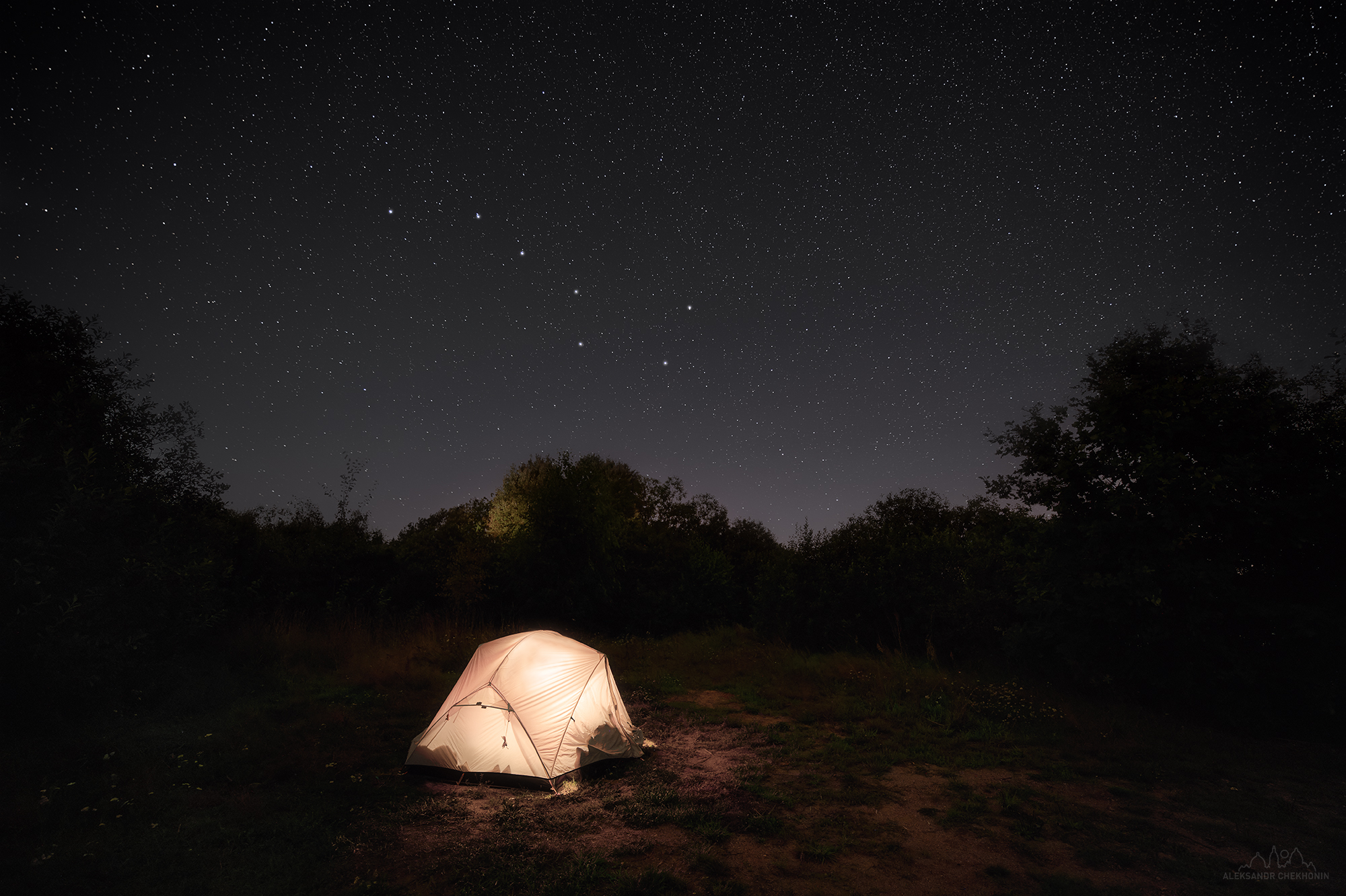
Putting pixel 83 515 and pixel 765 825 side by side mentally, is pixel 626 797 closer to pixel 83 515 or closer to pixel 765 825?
pixel 765 825

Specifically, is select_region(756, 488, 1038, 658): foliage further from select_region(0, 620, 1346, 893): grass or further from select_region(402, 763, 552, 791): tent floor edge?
select_region(402, 763, 552, 791): tent floor edge

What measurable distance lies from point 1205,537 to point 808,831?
25.5 feet

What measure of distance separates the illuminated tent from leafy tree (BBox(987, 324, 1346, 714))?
7.20m

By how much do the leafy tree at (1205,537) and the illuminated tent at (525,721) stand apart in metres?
7.20

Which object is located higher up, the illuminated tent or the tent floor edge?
the illuminated tent

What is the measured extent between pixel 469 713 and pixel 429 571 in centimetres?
1187

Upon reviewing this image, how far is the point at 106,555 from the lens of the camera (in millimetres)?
8312

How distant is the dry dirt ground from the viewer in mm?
4453

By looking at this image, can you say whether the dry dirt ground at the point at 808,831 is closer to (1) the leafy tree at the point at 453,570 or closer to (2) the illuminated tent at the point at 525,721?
(2) the illuminated tent at the point at 525,721

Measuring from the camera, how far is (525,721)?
6.96 meters

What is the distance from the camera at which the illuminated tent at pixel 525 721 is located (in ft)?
21.9

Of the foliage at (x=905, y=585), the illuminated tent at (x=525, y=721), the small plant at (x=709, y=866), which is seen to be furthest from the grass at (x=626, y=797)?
the foliage at (x=905, y=585)

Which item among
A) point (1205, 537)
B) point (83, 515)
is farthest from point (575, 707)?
point (1205, 537)

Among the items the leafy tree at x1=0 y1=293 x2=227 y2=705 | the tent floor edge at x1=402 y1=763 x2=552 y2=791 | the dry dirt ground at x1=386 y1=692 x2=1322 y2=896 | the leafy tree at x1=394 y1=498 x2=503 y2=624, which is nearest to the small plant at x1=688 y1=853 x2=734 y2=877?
the dry dirt ground at x1=386 y1=692 x2=1322 y2=896
